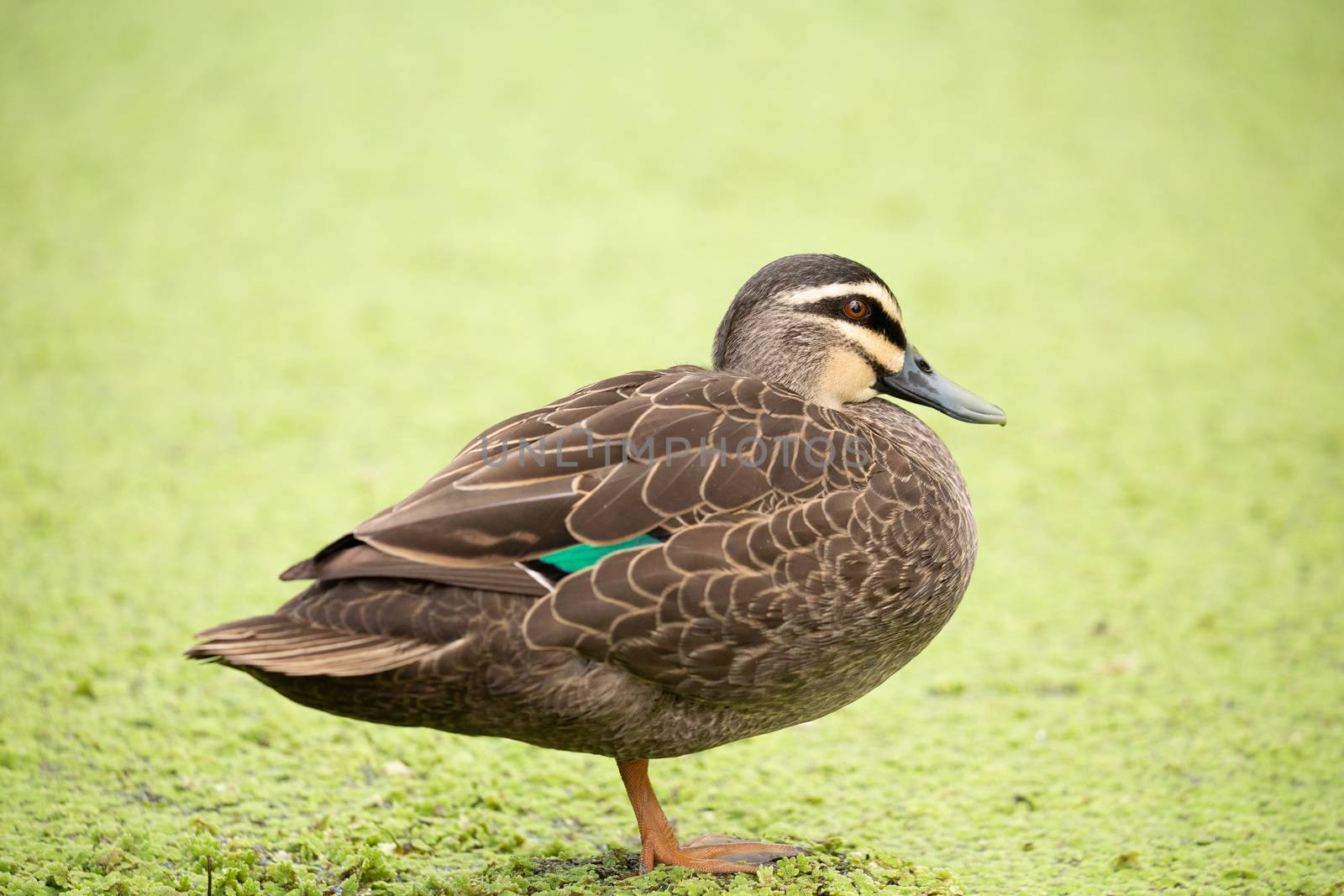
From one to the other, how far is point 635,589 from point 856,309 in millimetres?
950

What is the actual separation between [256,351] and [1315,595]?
441 centimetres

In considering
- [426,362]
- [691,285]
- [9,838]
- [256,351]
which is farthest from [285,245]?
[9,838]

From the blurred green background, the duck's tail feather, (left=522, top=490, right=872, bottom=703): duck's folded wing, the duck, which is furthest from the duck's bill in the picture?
the duck's tail feather

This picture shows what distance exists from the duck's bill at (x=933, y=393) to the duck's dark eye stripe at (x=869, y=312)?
90 mm

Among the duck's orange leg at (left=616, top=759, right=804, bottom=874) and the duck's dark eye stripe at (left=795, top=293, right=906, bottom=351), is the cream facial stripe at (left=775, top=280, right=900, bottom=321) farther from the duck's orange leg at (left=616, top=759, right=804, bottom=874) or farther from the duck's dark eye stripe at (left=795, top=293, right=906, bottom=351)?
the duck's orange leg at (left=616, top=759, right=804, bottom=874)

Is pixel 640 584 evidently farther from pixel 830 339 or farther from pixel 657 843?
pixel 830 339

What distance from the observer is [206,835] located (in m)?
2.71

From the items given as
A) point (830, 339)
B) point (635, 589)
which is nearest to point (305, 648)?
point (635, 589)

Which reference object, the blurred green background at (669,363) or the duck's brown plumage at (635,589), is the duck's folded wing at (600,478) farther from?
the blurred green background at (669,363)

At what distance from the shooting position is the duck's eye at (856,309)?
277 centimetres

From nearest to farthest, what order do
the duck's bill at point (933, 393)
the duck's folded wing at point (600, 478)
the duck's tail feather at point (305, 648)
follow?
the duck's tail feather at point (305, 648) → the duck's folded wing at point (600, 478) → the duck's bill at point (933, 393)

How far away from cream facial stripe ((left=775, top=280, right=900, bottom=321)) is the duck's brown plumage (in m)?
0.35

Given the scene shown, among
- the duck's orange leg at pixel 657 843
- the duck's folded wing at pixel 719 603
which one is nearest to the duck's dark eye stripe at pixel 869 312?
the duck's folded wing at pixel 719 603

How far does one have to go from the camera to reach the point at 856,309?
9.10 feet
